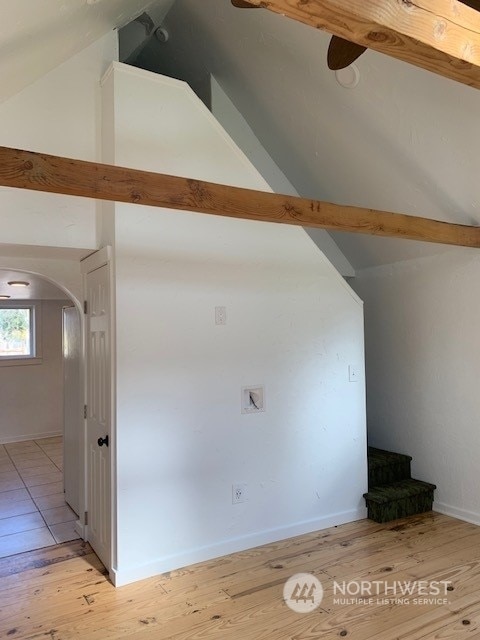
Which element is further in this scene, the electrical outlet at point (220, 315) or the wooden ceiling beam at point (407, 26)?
the electrical outlet at point (220, 315)

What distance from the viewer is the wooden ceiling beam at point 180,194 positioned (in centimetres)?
169

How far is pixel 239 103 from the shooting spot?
4.22 m

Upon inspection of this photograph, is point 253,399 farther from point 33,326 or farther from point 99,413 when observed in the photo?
point 33,326

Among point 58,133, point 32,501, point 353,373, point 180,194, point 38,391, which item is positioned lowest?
point 32,501

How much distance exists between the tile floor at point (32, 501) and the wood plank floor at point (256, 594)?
24cm

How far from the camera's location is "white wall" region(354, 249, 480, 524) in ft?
11.7

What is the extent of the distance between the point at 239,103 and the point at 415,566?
13.4ft

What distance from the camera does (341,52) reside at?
2.63 metres

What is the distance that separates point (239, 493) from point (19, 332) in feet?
17.7

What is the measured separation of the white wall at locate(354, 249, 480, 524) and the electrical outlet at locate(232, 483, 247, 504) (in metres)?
1.84

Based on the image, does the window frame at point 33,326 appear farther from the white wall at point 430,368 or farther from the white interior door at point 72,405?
the white wall at point 430,368

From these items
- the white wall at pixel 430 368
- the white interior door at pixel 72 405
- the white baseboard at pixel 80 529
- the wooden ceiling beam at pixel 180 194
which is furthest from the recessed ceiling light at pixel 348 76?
the white baseboard at pixel 80 529

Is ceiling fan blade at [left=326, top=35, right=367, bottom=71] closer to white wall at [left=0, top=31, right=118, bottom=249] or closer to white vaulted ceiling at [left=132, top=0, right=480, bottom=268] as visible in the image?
white vaulted ceiling at [left=132, top=0, right=480, bottom=268]

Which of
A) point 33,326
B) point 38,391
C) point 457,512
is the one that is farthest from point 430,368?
point 33,326
